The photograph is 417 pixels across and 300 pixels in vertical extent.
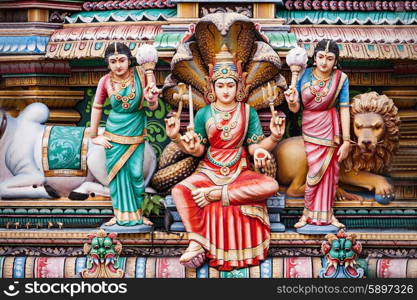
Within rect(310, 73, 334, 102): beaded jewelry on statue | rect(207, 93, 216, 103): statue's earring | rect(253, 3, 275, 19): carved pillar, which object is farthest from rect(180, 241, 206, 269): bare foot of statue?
rect(253, 3, 275, 19): carved pillar

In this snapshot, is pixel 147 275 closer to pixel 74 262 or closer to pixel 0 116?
pixel 74 262

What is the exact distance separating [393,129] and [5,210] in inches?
111

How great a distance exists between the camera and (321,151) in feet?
32.6

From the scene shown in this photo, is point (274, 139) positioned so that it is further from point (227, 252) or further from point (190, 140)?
point (227, 252)

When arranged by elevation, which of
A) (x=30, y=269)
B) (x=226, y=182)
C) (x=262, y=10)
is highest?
(x=262, y=10)

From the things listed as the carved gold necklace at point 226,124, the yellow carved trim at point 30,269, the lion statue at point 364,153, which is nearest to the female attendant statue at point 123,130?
the carved gold necklace at point 226,124

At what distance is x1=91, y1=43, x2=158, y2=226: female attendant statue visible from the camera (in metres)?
9.92

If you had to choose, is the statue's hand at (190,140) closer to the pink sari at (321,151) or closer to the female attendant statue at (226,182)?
the female attendant statue at (226,182)

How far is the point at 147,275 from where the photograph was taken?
9.98 meters

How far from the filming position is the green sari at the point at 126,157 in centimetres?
996

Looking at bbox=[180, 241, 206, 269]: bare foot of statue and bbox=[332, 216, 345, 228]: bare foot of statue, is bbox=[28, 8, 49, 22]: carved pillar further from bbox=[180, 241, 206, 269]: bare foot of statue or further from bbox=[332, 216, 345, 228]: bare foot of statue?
bbox=[332, 216, 345, 228]: bare foot of statue

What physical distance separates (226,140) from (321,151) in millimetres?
665

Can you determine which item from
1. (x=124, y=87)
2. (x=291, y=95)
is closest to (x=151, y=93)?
(x=124, y=87)

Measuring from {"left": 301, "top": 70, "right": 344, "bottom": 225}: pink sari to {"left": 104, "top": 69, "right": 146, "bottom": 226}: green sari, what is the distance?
45.7 inches
